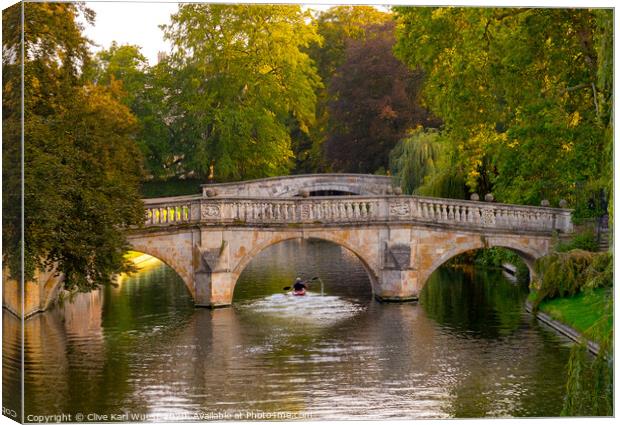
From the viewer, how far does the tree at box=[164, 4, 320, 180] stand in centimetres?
1733

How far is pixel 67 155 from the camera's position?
635 inches

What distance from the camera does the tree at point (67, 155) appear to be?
15.0 meters

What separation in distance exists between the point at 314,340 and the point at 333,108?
3.64m

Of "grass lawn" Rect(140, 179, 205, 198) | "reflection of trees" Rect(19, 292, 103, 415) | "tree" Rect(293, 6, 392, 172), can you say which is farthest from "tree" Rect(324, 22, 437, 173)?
"reflection of trees" Rect(19, 292, 103, 415)

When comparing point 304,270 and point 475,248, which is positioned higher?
point 475,248

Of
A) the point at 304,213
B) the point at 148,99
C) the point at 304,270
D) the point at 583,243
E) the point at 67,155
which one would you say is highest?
the point at 148,99

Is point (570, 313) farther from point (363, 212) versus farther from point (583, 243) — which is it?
point (363, 212)

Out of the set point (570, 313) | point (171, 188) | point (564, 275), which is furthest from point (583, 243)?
point (171, 188)

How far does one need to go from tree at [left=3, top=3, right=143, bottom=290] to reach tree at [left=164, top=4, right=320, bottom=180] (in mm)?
978

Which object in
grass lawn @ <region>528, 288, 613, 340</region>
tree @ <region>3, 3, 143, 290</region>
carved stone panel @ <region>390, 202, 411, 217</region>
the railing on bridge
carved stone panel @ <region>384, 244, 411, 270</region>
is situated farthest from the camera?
carved stone panel @ <region>390, 202, 411, 217</region>

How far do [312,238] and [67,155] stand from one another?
7.49 meters

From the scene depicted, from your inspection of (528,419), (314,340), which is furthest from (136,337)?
(528,419)

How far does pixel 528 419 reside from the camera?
15008mm

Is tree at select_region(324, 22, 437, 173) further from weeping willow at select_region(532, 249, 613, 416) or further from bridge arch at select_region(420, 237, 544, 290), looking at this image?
weeping willow at select_region(532, 249, 613, 416)
